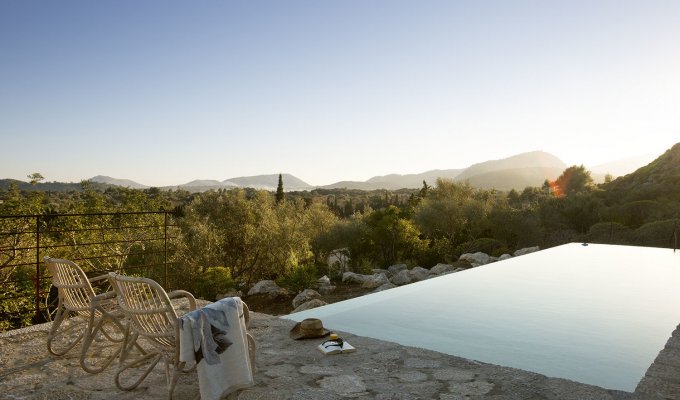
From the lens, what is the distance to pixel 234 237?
43.3 ft

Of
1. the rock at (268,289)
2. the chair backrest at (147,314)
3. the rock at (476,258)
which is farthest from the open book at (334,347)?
the rock at (476,258)

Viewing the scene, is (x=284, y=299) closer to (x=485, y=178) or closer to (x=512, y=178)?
(x=512, y=178)

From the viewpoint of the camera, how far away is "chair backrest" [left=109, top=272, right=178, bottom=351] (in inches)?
104

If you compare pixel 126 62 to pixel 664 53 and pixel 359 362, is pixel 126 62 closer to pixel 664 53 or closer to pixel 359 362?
pixel 359 362

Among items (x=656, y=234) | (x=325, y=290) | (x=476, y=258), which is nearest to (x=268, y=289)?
(x=325, y=290)

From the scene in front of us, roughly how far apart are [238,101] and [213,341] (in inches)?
497

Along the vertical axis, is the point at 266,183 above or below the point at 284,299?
above

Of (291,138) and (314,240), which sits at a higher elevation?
(291,138)

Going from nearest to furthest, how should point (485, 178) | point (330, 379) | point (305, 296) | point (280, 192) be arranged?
point (330, 379) < point (305, 296) < point (280, 192) < point (485, 178)

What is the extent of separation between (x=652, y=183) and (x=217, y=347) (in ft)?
78.3

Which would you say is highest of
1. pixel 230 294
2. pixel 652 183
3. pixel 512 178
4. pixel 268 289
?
pixel 512 178

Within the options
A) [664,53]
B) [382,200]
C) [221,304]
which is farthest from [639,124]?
[382,200]

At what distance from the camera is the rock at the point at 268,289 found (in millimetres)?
9961

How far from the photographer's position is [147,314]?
2.71 metres
